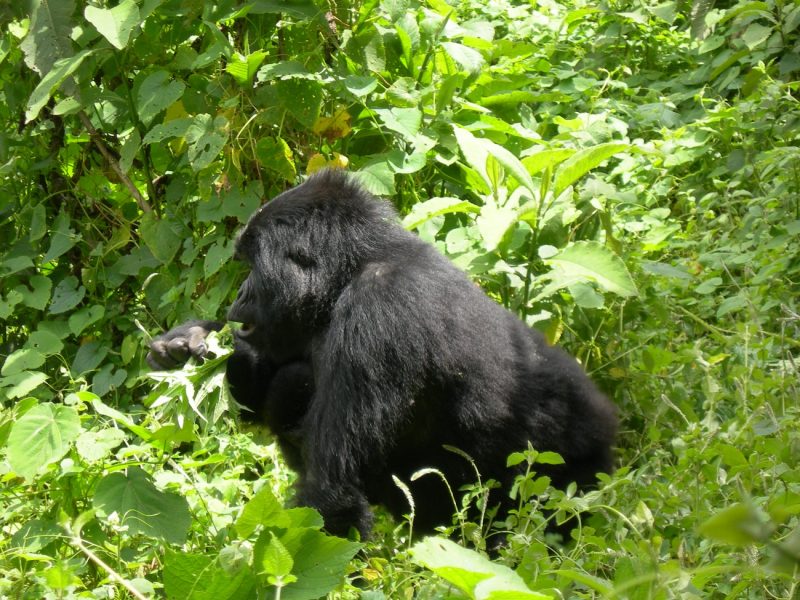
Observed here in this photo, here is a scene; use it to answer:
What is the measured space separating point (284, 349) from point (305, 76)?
1341 millimetres

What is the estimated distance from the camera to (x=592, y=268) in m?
3.83

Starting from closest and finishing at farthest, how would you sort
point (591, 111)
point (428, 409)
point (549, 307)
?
point (428, 409) → point (549, 307) → point (591, 111)

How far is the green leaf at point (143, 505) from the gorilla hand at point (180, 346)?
837 millimetres

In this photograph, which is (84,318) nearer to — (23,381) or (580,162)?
(23,381)

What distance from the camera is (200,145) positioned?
14.5 ft

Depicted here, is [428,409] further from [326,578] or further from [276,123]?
[276,123]

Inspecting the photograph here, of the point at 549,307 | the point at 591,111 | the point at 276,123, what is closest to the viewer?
the point at 549,307

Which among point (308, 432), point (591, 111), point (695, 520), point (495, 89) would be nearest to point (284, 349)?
point (308, 432)

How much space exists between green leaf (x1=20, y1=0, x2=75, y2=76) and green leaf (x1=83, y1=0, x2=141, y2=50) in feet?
0.39

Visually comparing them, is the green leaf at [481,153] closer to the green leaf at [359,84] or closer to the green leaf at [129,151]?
the green leaf at [359,84]

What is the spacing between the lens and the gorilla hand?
3.86m

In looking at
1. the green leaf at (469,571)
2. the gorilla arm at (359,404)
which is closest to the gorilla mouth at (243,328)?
the gorilla arm at (359,404)

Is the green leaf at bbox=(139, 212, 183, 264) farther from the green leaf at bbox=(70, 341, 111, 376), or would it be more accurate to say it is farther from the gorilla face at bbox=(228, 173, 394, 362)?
the gorilla face at bbox=(228, 173, 394, 362)

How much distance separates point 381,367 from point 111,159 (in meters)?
2.42
